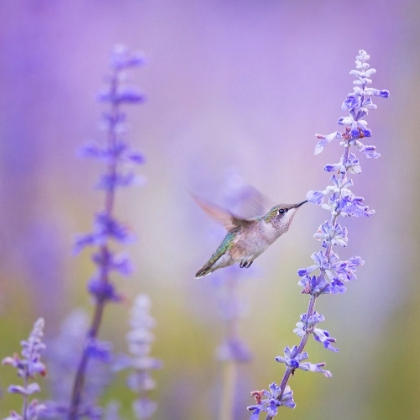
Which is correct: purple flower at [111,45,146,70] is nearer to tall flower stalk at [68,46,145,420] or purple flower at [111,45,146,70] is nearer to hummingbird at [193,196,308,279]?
tall flower stalk at [68,46,145,420]

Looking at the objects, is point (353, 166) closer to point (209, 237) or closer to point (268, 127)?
point (209, 237)

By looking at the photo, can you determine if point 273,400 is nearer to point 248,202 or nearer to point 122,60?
point 248,202

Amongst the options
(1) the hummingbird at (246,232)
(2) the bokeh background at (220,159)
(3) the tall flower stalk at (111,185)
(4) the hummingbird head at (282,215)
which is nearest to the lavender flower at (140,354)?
(3) the tall flower stalk at (111,185)

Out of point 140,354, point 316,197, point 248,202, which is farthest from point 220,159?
point 316,197

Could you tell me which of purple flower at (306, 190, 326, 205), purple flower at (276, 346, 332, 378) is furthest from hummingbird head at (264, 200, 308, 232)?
purple flower at (276, 346, 332, 378)

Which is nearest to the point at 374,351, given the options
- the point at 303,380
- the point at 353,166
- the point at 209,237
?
the point at 303,380

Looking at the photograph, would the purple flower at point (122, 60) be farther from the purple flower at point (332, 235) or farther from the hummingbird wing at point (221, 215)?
the purple flower at point (332, 235)

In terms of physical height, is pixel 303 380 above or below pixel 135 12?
below
